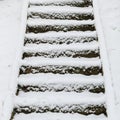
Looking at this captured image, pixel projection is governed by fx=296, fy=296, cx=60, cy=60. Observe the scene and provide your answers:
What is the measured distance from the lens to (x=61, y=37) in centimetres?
405

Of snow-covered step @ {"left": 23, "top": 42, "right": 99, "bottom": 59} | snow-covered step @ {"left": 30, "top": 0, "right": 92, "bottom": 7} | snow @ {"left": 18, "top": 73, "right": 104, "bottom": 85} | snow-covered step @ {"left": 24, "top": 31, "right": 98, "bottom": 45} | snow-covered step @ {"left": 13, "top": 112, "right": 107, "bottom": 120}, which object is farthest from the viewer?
snow-covered step @ {"left": 30, "top": 0, "right": 92, "bottom": 7}

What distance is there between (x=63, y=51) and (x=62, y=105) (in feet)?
2.68

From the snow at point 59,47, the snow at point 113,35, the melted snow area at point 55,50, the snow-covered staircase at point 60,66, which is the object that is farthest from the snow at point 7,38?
the snow at point 113,35

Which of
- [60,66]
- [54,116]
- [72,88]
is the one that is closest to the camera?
[54,116]

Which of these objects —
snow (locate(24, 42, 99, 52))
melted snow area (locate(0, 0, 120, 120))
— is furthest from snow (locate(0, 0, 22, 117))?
snow (locate(24, 42, 99, 52))

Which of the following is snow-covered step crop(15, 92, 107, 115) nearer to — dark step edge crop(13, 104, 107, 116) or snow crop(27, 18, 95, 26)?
dark step edge crop(13, 104, 107, 116)

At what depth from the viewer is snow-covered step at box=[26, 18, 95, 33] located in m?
4.18

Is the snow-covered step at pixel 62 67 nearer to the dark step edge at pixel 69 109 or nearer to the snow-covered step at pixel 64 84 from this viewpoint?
the snow-covered step at pixel 64 84

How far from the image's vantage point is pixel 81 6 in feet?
14.6

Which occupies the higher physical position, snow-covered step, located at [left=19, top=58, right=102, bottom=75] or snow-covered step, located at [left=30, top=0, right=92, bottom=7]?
snow-covered step, located at [left=30, top=0, right=92, bottom=7]

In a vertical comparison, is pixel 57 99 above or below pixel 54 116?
above

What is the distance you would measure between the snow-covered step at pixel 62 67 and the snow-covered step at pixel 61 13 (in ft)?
2.86

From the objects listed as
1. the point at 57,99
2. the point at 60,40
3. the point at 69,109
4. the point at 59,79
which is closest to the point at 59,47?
the point at 60,40

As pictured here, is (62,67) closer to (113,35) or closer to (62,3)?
(113,35)
